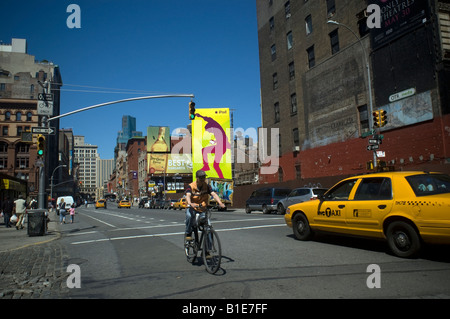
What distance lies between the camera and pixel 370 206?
23.0ft

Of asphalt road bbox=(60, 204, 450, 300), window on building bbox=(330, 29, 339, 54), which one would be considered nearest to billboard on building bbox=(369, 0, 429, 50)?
window on building bbox=(330, 29, 339, 54)

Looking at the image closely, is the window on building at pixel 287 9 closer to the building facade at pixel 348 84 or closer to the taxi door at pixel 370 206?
the building facade at pixel 348 84

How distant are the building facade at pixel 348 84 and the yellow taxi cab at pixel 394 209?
10814mm

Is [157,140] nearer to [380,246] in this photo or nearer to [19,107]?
[19,107]

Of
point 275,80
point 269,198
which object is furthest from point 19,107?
point 269,198

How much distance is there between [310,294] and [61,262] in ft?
18.8

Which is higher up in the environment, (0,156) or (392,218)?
(0,156)

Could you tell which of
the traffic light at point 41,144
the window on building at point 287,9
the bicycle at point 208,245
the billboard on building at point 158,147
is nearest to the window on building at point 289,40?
the window on building at point 287,9

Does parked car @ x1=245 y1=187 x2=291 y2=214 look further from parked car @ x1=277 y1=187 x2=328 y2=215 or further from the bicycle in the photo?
the bicycle

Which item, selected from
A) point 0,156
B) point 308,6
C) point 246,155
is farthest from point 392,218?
point 0,156

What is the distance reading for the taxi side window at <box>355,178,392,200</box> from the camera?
6861mm

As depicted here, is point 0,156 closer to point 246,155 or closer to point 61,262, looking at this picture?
point 246,155

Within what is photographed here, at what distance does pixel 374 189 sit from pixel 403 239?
1194 millimetres

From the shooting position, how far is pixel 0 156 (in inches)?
2990
